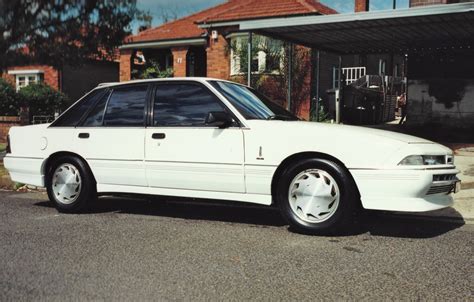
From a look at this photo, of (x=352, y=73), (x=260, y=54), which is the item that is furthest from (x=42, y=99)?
(x=352, y=73)

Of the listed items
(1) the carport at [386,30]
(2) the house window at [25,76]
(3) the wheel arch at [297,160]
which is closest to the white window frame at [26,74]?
(2) the house window at [25,76]

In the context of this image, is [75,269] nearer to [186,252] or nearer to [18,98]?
[186,252]

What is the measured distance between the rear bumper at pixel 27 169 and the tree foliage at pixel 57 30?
4.34 feet

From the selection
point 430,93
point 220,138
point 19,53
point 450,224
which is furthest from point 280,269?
point 430,93

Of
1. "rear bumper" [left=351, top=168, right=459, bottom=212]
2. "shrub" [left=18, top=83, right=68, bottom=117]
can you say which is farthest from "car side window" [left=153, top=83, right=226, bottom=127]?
"shrub" [left=18, top=83, right=68, bottom=117]

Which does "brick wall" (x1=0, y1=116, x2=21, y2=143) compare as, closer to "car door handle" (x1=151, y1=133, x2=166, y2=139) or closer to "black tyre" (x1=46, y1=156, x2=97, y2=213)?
"black tyre" (x1=46, y1=156, x2=97, y2=213)

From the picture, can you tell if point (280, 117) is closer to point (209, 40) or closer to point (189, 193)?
point (189, 193)

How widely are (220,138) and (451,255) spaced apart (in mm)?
2528

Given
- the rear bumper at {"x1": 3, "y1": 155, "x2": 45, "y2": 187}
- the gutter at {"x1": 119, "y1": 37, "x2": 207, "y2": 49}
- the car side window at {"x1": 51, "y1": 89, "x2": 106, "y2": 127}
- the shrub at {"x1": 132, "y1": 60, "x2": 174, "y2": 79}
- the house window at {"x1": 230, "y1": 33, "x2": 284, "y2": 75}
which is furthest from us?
the shrub at {"x1": 132, "y1": 60, "x2": 174, "y2": 79}

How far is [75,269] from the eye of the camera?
4.05 meters

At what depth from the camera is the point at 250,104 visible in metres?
5.85

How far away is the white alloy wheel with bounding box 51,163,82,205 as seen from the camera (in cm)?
639

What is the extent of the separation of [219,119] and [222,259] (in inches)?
65.8

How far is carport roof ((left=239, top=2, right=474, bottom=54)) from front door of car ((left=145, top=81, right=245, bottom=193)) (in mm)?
5675
